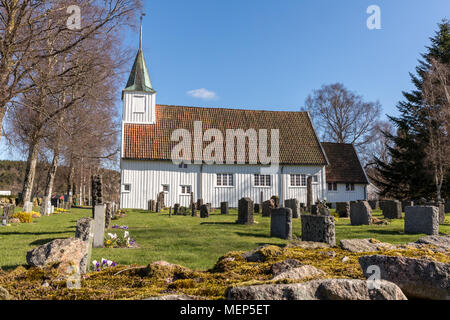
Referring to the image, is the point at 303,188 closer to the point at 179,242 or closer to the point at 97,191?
the point at 97,191

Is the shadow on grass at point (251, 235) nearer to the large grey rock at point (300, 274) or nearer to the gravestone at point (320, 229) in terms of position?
the gravestone at point (320, 229)

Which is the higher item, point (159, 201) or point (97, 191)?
point (97, 191)

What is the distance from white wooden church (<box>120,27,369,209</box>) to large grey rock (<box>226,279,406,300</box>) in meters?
26.7

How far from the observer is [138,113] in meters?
32.1

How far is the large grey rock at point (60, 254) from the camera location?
4898 millimetres

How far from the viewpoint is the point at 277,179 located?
102ft

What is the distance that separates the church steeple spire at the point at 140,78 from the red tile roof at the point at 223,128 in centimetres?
208

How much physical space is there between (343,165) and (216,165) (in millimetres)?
12608

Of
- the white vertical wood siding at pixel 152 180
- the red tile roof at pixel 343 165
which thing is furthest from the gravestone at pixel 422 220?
the red tile roof at pixel 343 165

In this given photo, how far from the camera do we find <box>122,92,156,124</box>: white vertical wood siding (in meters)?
32.0

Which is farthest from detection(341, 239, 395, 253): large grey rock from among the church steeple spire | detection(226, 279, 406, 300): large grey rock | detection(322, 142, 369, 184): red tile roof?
the church steeple spire

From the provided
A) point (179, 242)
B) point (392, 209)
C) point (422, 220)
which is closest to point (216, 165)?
point (392, 209)
